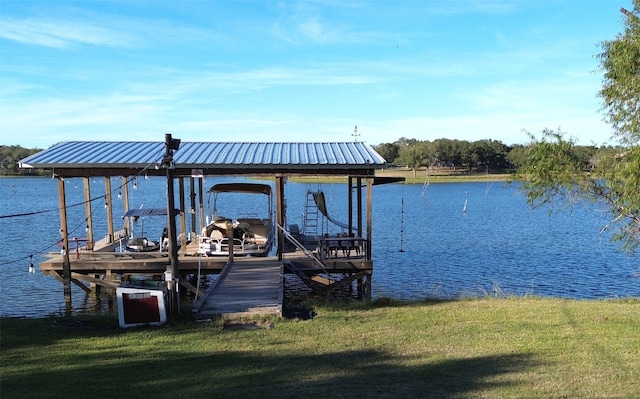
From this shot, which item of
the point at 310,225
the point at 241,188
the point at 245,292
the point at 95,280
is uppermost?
the point at 241,188

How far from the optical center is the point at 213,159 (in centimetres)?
1352

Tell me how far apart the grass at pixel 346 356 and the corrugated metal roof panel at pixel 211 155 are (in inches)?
184

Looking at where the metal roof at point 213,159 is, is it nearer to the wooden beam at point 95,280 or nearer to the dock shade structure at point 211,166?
the dock shade structure at point 211,166

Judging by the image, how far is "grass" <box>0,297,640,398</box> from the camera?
18.5 feet

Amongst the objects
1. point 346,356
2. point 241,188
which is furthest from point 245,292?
point 241,188

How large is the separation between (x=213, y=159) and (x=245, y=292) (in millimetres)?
4317

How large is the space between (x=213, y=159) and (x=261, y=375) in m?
8.35

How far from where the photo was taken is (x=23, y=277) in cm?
1806

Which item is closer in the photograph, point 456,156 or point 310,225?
point 310,225

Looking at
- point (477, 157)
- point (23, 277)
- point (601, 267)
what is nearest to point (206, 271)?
point (23, 277)

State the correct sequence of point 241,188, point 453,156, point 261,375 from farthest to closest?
point 453,156 → point 241,188 → point 261,375

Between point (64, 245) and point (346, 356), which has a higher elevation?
point (64, 245)

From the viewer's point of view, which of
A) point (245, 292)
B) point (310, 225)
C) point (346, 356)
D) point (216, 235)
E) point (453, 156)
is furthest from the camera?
point (453, 156)

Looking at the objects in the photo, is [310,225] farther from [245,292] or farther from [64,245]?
[245,292]
